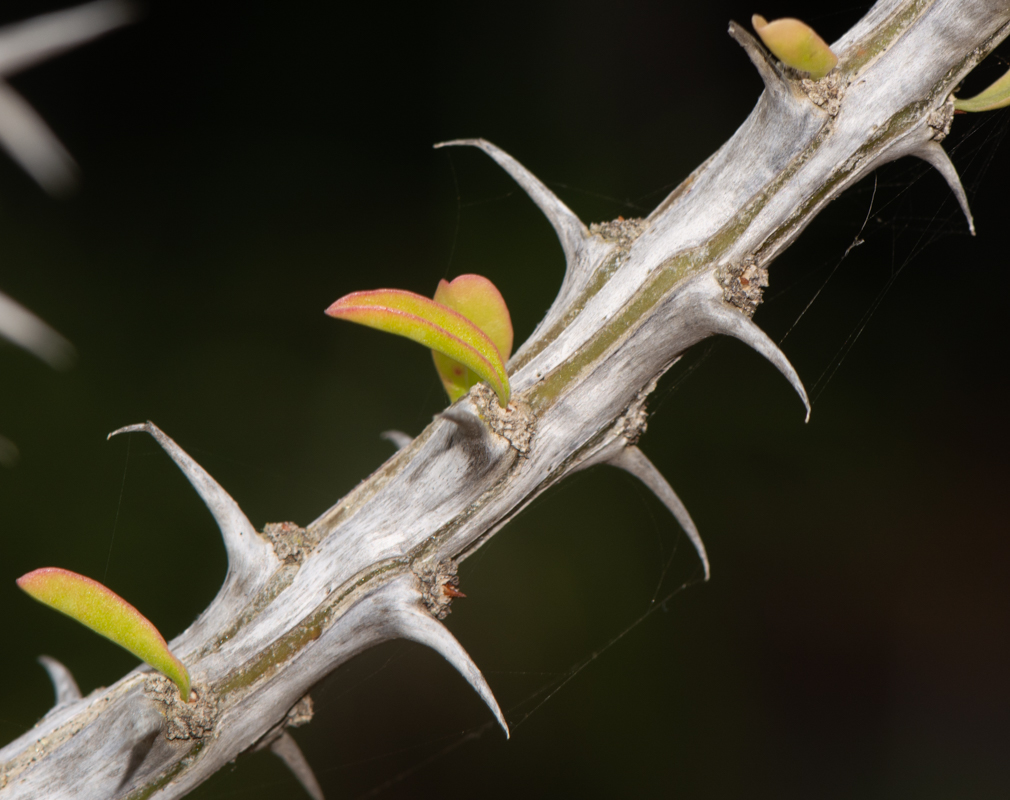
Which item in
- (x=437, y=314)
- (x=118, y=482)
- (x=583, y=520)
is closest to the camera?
(x=437, y=314)

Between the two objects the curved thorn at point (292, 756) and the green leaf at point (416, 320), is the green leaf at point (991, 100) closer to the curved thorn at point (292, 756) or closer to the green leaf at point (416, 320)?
the green leaf at point (416, 320)

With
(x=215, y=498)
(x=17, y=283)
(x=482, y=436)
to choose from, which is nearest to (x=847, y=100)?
(x=482, y=436)

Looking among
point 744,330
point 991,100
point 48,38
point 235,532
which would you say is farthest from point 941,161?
point 48,38

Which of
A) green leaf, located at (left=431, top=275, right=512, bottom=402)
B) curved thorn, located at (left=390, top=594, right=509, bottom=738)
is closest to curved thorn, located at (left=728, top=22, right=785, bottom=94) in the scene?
green leaf, located at (left=431, top=275, right=512, bottom=402)

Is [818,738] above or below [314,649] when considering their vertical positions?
below

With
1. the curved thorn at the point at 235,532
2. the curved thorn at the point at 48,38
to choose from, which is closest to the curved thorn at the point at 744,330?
the curved thorn at the point at 235,532

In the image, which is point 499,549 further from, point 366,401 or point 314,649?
point 314,649

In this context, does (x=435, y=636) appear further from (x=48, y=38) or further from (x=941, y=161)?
(x=48, y=38)
